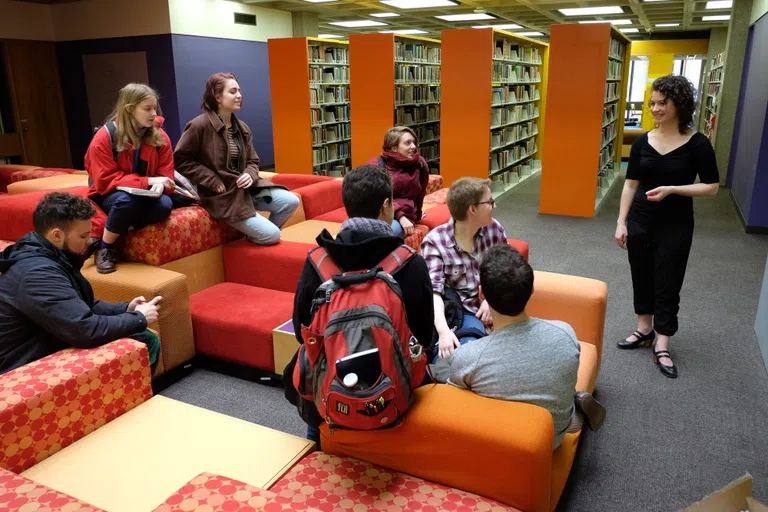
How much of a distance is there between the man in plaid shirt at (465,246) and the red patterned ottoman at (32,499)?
4.81 feet

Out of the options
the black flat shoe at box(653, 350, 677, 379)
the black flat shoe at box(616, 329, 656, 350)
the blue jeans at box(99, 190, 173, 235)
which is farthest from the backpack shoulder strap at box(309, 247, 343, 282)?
the black flat shoe at box(616, 329, 656, 350)

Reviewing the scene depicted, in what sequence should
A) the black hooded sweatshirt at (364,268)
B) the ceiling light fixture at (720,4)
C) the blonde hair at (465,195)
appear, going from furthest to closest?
the ceiling light fixture at (720,4), the blonde hair at (465,195), the black hooded sweatshirt at (364,268)

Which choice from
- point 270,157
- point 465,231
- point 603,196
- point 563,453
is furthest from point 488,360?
point 270,157

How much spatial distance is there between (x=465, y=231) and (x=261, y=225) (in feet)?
5.50

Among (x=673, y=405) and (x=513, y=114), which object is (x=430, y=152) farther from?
(x=673, y=405)

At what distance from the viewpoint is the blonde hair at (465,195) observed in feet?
8.07

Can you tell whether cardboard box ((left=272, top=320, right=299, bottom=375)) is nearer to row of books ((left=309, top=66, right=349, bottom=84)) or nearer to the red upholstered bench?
the red upholstered bench

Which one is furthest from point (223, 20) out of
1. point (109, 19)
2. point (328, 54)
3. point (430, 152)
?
point (430, 152)

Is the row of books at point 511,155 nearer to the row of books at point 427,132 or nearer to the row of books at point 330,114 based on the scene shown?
A: the row of books at point 427,132

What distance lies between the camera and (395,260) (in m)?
1.75

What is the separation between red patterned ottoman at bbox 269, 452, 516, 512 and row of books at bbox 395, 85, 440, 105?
22.9 feet

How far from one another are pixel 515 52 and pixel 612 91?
5.35 ft

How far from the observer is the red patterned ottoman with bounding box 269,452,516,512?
1605 millimetres

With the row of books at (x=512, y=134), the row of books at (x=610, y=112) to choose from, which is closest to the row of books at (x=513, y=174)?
the row of books at (x=512, y=134)
